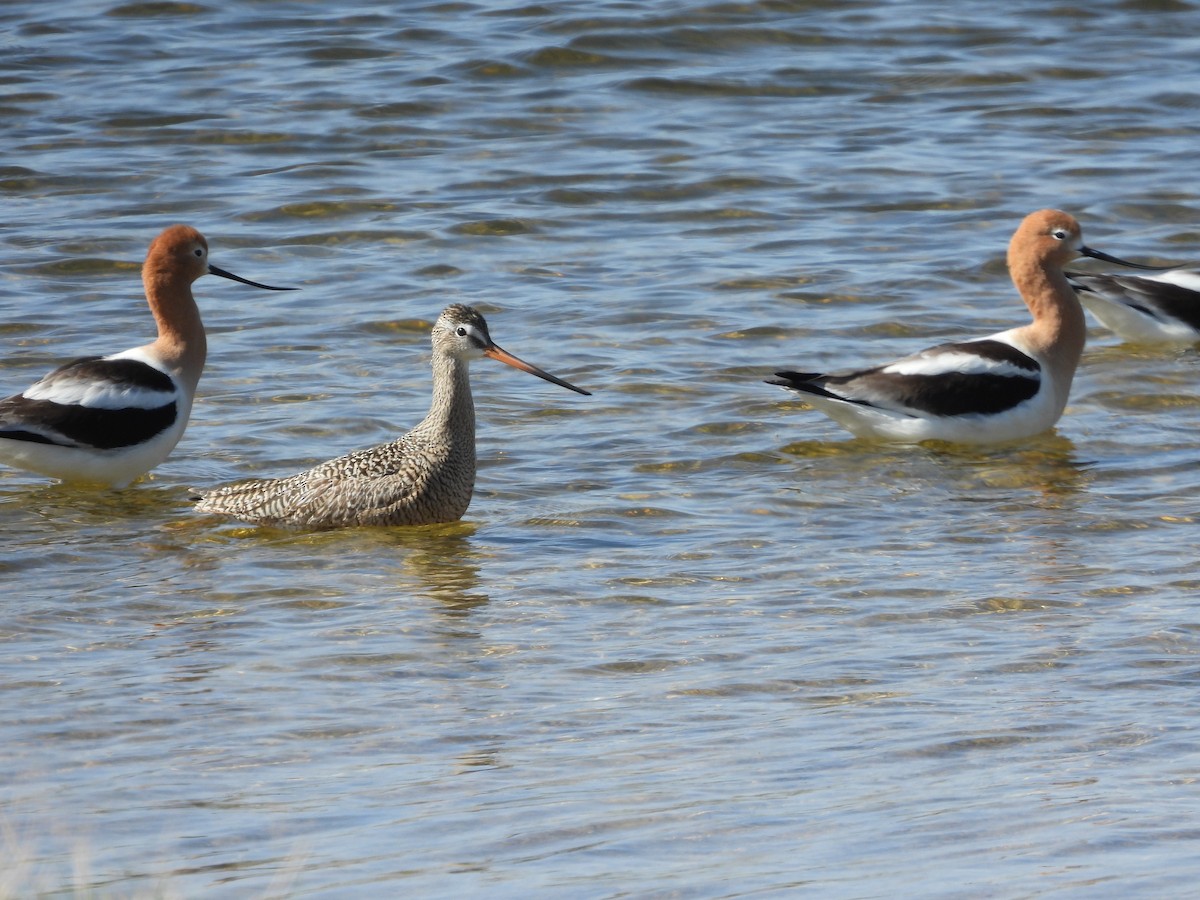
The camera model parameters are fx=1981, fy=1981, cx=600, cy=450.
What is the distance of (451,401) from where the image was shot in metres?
9.20

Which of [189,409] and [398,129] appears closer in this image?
[189,409]

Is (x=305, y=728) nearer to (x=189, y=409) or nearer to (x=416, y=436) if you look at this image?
(x=416, y=436)

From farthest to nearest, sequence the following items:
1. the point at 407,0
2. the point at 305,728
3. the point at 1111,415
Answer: the point at 407,0, the point at 1111,415, the point at 305,728

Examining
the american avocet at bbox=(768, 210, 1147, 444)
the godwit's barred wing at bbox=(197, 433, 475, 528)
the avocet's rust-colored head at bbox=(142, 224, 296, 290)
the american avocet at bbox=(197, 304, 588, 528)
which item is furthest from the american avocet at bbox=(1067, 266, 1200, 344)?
the avocet's rust-colored head at bbox=(142, 224, 296, 290)

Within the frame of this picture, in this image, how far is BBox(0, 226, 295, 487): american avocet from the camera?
9453mm

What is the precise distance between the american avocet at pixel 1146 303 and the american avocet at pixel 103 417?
555 cm

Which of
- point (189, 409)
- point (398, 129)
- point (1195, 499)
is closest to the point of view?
point (1195, 499)

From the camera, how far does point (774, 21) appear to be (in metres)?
19.3

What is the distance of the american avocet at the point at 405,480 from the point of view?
8922mm

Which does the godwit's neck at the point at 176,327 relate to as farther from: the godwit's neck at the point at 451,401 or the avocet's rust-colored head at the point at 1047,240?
the avocet's rust-colored head at the point at 1047,240

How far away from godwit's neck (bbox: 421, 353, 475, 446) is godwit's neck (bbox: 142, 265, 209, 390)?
148 cm

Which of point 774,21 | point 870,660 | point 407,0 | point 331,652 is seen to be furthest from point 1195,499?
point 407,0

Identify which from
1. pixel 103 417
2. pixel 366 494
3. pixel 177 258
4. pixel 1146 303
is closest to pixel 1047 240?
pixel 1146 303

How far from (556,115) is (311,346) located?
233 inches
